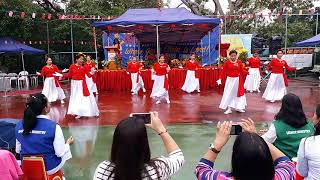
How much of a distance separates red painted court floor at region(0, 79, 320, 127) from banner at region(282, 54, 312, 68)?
257 inches

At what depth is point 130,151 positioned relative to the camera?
6.52 ft

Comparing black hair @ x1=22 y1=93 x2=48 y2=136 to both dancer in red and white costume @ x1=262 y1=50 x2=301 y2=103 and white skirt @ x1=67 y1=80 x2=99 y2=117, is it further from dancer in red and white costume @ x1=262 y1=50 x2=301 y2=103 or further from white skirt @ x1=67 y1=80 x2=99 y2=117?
dancer in red and white costume @ x1=262 y1=50 x2=301 y2=103

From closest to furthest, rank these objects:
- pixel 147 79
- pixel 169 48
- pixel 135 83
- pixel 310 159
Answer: pixel 310 159, pixel 135 83, pixel 147 79, pixel 169 48

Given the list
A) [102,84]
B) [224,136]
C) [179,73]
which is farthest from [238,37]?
[224,136]

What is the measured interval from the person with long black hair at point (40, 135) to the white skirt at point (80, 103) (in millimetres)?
5506

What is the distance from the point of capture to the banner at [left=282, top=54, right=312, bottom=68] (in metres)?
20.6

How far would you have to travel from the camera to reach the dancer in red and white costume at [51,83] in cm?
1198

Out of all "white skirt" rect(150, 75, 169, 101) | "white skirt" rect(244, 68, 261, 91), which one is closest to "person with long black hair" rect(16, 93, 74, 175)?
"white skirt" rect(150, 75, 169, 101)

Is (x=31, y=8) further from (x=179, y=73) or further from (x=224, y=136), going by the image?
(x=224, y=136)

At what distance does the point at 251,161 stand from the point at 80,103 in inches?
312

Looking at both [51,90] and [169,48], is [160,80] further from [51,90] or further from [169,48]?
[169,48]

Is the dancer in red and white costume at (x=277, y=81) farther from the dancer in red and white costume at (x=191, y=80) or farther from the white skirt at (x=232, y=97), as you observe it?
the dancer in red and white costume at (x=191, y=80)

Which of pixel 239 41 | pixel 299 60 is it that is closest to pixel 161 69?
pixel 239 41

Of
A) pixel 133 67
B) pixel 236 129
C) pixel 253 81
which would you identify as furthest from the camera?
pixel 253 81
